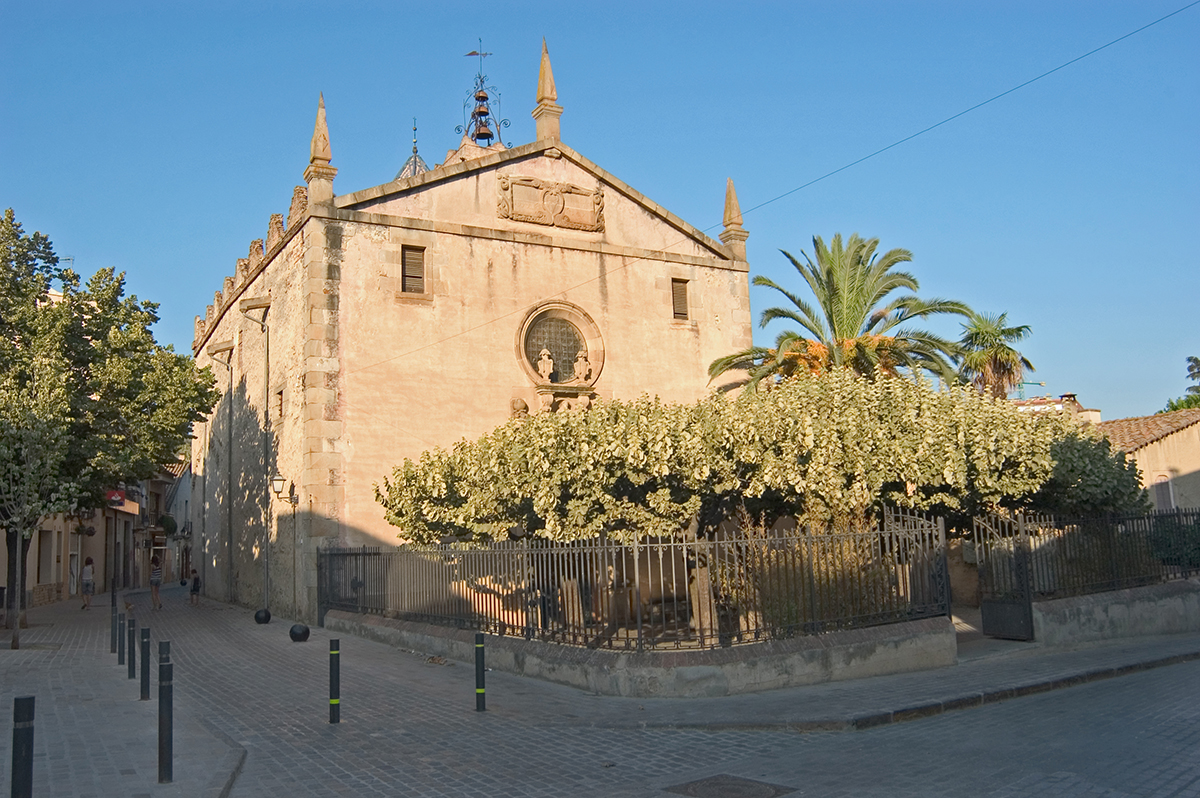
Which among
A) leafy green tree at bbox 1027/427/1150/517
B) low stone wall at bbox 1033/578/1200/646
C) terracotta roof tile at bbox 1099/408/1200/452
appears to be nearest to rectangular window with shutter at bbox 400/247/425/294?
leafy green tree at bbox 1027/427/1150/517

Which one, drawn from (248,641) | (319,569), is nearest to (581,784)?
(248,641)

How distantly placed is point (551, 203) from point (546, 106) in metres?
2.59

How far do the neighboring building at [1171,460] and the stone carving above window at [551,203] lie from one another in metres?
17.4

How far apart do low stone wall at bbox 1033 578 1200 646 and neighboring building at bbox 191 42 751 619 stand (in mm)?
11249

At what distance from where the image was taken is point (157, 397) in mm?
20953

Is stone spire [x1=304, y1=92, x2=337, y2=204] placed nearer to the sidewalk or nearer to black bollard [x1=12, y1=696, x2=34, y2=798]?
the sidewalk

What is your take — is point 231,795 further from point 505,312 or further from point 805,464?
point 505,312

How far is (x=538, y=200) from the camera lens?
23203 millimetres

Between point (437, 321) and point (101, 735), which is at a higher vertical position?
point (437, 321)

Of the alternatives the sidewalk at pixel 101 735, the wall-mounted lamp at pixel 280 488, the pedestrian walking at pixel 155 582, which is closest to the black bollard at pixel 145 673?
the sidewalk at pixel 101 735

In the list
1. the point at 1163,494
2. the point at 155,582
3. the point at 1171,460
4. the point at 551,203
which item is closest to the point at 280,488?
the point at 155,582

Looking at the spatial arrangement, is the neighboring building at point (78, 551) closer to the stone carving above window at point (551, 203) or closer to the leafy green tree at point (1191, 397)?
the stone carving above window at point (551, 203)

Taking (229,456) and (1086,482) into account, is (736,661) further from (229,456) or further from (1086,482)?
(229,456)

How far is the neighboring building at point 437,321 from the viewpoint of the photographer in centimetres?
2012
